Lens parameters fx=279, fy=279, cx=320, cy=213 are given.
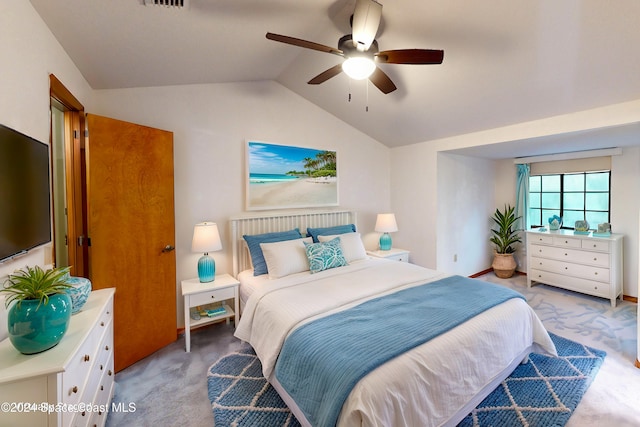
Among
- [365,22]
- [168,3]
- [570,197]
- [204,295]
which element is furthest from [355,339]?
[570,197]

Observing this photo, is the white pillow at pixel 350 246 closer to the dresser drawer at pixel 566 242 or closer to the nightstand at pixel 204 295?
the nightstand at pixel 204 295

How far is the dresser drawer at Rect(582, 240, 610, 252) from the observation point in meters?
3.46

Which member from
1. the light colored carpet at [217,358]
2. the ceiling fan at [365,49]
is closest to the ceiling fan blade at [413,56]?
the ceiling fan at [365,49]

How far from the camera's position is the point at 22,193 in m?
1.31

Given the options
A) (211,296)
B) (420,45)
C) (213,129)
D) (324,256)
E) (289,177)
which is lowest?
(211,296)

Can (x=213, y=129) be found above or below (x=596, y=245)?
above

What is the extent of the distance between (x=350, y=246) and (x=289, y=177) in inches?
45.7

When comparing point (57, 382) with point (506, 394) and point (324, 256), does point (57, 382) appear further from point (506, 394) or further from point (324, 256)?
point (506, 394)

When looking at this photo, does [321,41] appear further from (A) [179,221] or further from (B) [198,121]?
(A) [179,221]

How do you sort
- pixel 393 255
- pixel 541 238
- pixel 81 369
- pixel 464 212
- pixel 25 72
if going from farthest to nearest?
pixel 464 212
pixel 541 238
pixel 393 255
pixel 25 72
pixel 81 369

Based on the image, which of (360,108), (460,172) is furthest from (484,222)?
(360,108)

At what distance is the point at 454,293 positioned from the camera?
2229 millimetres

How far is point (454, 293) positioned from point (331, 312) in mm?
1039

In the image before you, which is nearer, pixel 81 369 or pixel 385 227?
pixel 81 369
